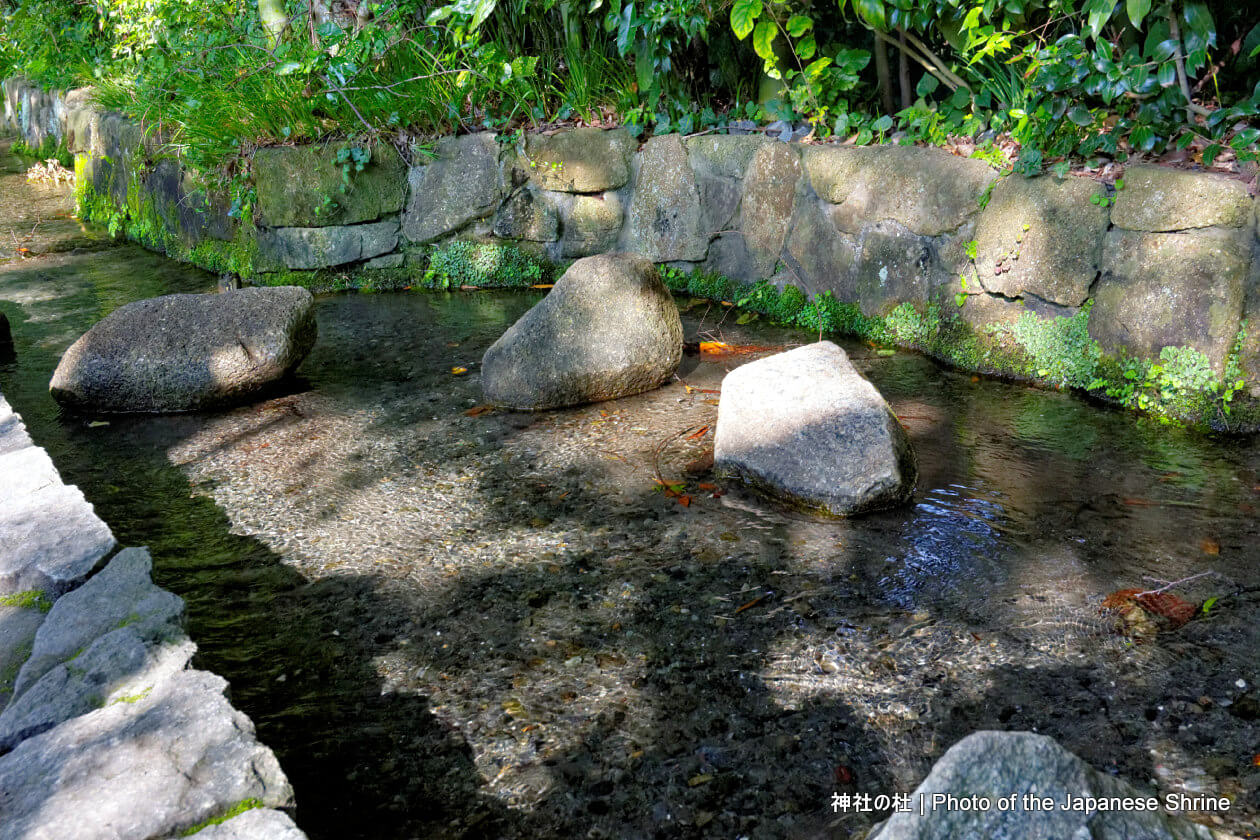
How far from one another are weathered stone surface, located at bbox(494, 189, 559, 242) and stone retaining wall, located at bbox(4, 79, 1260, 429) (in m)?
0.01

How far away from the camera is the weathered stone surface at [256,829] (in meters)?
1.71

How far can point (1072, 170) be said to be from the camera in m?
4.62

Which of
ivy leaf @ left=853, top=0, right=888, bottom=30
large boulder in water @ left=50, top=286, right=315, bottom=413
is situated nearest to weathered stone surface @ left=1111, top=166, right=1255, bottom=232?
ivy leaf @ left=853, top=0, right=888, bottom=30

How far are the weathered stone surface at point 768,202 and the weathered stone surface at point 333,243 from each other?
2.59m

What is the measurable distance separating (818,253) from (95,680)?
444 centimetres

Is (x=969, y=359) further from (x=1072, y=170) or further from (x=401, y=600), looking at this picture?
(x=401, y=600)

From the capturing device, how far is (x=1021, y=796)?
160 centimetres

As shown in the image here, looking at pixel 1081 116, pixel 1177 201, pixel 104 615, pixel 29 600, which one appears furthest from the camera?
pixel 1081 116

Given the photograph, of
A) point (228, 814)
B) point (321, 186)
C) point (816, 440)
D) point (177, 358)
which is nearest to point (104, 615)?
point (228, 814)

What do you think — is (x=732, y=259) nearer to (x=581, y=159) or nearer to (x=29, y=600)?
(x=581, y=159)

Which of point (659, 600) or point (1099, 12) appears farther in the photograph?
point (1099, 12)

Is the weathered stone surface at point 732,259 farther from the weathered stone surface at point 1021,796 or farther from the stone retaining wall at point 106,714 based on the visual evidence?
the weathered stone surface at point 1021,796

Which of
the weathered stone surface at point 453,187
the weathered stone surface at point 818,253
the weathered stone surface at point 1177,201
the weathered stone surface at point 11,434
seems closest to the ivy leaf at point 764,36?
the weathered stone surface at point 818,253

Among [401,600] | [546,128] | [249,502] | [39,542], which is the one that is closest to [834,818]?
[401,600]
